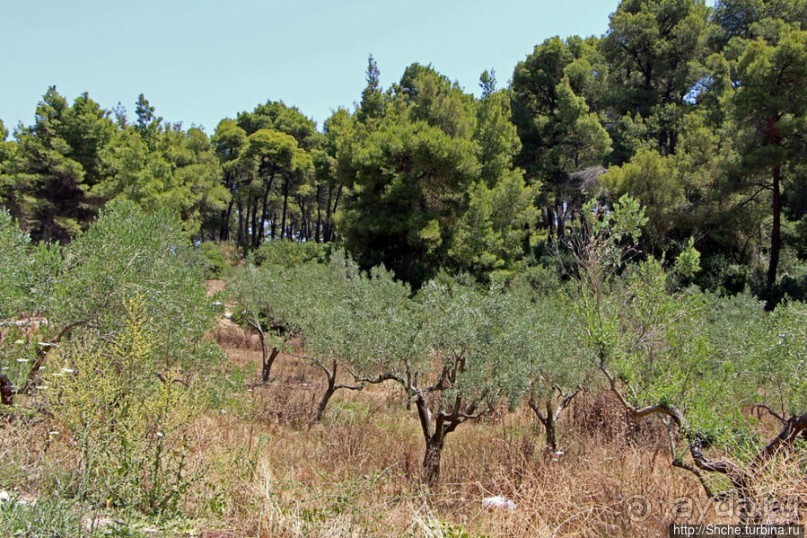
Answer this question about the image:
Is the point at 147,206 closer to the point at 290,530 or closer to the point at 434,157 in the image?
the point at 434,157

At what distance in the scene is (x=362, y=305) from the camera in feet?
42.0

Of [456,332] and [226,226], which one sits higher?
[226,226]

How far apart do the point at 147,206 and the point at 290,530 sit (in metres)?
21.3

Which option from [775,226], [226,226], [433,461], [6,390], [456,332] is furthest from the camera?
[226,226]

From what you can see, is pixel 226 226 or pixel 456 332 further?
pixel 226 226

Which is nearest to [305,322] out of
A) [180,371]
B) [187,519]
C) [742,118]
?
[180,371]

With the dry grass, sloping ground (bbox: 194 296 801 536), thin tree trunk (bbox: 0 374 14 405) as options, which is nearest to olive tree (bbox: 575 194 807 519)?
the dry grass

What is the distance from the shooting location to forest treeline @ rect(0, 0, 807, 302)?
1895 centimetres

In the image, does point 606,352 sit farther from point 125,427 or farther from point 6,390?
point 6,390

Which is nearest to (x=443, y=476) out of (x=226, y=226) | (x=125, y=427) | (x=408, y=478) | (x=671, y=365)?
(x=408, y=478)

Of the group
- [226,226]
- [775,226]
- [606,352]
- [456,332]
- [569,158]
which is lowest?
[456,332]

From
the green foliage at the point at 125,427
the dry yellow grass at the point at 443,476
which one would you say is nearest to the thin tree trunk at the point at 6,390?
the green foliage at the point at 125,427

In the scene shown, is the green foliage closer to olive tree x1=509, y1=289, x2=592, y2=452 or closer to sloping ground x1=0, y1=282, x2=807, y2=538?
sloping ground x1=0, y1=282, x2=807, y2=538

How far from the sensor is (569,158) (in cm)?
2670
